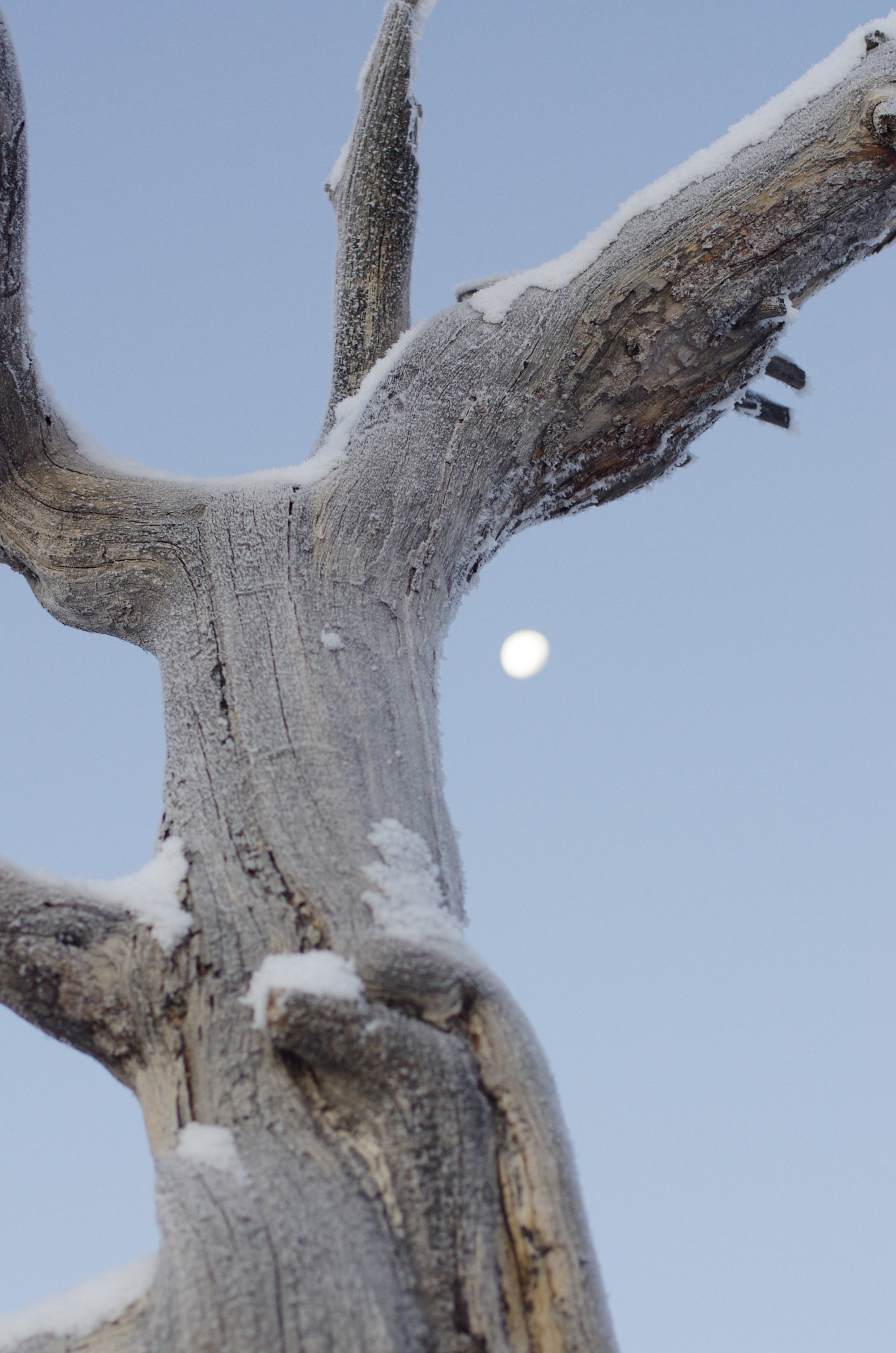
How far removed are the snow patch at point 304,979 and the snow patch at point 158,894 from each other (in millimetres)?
113

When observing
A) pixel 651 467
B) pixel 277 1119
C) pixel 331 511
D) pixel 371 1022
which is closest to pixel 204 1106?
pixel 277 1119

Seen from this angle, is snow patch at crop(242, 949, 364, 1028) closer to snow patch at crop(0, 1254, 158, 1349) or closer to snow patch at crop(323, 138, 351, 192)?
snow patch at crop(0, 1254, 158, 1349)

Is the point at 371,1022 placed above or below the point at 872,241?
below

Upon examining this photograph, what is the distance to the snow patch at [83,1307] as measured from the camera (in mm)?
924

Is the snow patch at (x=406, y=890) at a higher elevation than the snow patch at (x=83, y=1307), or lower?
higher

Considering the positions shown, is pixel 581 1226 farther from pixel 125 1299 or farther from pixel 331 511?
pixel 331 511

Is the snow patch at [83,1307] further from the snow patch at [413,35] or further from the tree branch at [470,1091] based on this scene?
the snow patch at [413,35]

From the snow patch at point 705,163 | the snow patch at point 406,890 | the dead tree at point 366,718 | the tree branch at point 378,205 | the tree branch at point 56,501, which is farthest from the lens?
the tree branch at point 378,205

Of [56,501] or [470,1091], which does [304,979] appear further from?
[56,501]

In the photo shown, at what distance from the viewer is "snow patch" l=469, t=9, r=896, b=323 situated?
182cm

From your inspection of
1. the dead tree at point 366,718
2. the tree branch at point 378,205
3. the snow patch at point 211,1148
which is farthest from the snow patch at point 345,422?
the snow patch at point 211,1148

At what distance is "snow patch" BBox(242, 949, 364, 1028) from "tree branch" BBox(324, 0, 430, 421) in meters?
1.36

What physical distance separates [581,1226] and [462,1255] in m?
0.13

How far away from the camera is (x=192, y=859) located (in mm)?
1186
